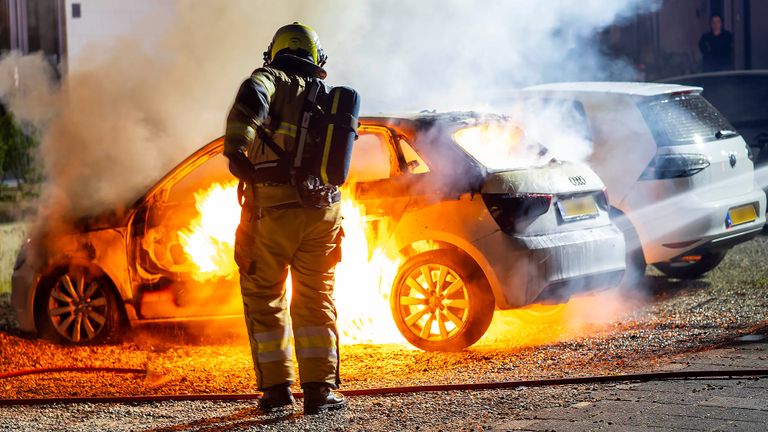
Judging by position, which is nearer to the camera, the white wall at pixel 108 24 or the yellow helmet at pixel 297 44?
the yellow helmet at pixel 297 44

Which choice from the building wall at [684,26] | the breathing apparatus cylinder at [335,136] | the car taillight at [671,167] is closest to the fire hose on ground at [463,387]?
the breathing apparatus cylinder at [335,136]

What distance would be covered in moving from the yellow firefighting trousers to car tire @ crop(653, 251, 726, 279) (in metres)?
4.83

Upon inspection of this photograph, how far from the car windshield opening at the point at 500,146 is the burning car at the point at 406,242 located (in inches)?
0.4

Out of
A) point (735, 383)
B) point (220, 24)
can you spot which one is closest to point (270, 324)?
point (735, 383)

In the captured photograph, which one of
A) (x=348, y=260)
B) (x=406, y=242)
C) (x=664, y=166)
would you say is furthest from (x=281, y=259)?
(x=664, y=166)

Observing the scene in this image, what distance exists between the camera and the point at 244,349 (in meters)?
7.73

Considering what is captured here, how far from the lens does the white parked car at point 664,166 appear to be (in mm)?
8828

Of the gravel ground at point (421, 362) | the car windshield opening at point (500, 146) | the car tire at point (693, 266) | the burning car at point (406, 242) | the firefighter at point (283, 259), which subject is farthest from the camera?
the car tire at point (693, 266)

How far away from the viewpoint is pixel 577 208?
24.4 ft

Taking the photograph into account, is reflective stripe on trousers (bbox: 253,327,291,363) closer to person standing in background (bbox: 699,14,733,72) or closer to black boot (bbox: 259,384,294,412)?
black boot (bbox: 259,384,294,412)

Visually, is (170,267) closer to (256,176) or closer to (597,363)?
(256,176)

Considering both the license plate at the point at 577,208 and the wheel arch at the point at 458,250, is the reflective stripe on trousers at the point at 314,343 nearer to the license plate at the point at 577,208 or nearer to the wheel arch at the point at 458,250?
the wheel arch at the point at 458,250

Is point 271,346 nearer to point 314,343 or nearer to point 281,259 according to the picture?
point 314,343

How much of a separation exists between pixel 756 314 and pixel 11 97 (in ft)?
21.1
